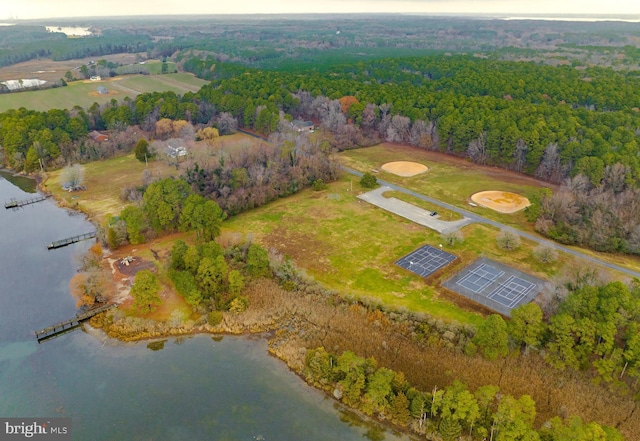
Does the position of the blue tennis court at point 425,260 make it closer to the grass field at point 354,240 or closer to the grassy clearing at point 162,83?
the grass field at point 354,240

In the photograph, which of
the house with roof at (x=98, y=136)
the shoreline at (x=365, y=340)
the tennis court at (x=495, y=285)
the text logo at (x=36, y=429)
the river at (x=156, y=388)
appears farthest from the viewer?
the house with roof at (x=98, y=136)

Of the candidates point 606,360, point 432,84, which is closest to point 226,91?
point 432,84

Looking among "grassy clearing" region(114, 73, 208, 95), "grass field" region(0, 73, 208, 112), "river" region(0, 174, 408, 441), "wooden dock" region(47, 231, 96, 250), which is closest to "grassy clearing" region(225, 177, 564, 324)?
"river" region(0, 174, 408, 441)

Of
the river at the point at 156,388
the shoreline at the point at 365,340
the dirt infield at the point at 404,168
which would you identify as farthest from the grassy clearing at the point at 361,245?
the dirt infield at the point at 404,168

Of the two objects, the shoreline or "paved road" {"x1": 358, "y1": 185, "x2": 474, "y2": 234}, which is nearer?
the shoreline

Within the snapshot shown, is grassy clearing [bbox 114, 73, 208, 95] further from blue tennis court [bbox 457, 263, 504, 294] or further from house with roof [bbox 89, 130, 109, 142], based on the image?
blue tennis court [bbox 457, 263, 504, 294]

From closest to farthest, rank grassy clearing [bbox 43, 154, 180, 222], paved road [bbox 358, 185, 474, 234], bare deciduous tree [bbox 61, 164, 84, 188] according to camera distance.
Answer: paved road [bbox 358, 185, 474, 234], grassy clearing [bbox 43, 154, 180, 222], bare deciduous tree [bbox 61, 164, 84, 188]

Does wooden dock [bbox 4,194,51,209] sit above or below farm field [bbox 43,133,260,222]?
below

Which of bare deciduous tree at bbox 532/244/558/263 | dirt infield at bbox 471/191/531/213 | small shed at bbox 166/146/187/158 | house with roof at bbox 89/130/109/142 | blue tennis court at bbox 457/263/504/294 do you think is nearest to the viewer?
blue tennis court at bbox 457/263/504/294
